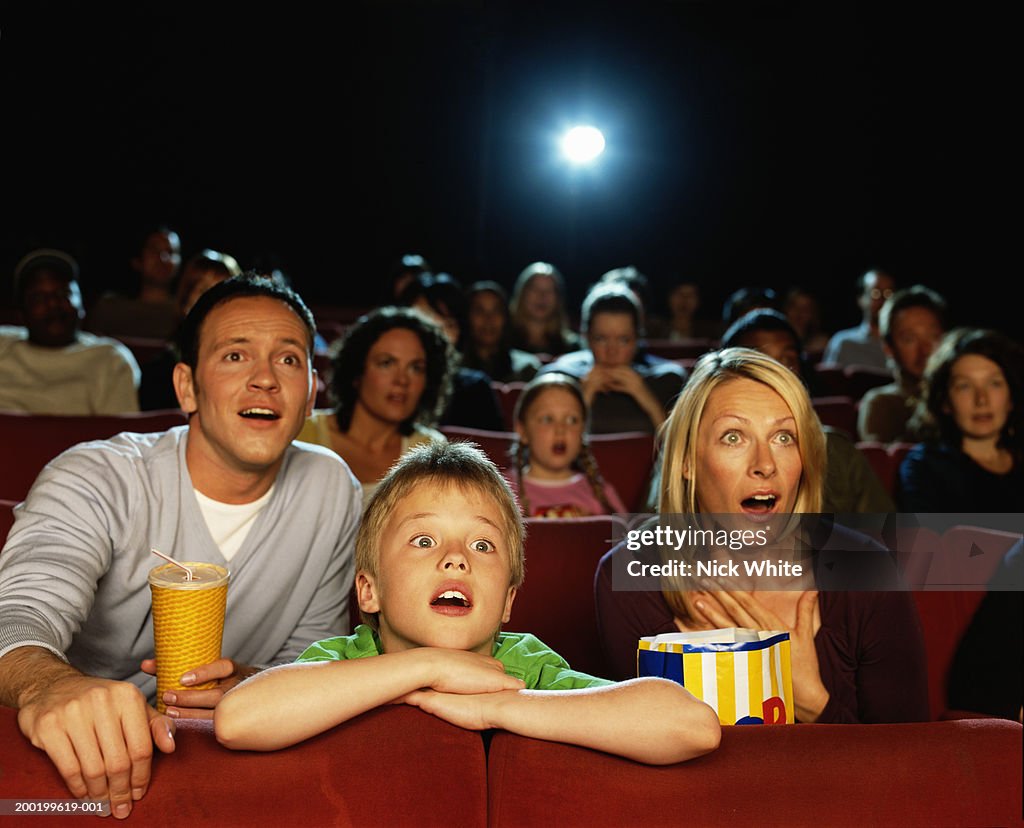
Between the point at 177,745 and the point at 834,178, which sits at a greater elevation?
the point at 834,178

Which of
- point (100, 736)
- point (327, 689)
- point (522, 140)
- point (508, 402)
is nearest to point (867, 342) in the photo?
point (508, 402)

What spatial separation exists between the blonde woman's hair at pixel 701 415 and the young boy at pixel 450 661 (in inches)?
13.7

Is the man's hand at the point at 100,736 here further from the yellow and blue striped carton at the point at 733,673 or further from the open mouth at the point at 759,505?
the open mouth at the point at 759,505

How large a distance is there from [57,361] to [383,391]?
1.45 meters

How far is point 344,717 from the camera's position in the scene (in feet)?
3.02

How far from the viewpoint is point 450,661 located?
983 millimetres

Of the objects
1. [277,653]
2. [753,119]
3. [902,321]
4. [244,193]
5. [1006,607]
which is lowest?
[277,653]

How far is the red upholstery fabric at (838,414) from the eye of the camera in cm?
336

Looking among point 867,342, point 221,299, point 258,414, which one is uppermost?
point 867,342

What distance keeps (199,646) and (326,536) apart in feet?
1.50

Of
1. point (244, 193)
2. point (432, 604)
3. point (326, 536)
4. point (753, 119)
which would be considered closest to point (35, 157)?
point (244, 193)

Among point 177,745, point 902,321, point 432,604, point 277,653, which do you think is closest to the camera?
point 177,745

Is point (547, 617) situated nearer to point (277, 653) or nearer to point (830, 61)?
point (277, 653)

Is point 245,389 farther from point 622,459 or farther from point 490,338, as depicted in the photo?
point 490,338
